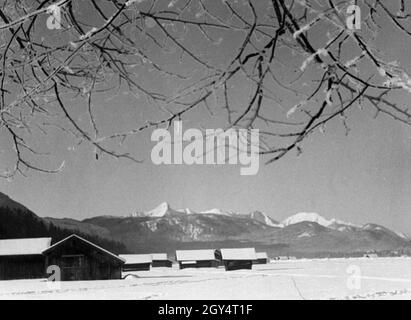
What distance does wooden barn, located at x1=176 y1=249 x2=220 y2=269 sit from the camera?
89.6 ft

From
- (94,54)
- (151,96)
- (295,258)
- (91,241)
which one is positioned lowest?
(295,258)

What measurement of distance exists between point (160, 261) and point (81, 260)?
49.1 feet

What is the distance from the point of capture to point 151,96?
162 cm

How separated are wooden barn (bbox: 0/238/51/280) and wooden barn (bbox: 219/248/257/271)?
11.8 metres

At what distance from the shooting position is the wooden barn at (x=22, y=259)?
1419cm

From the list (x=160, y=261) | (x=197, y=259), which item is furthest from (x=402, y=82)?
(x=197, y=259)

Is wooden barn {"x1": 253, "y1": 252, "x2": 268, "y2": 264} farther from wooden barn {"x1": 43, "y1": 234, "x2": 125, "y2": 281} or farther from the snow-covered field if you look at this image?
wooden barn {"x1": 43, "y1": 234, "x2": 125, "y2": 281}

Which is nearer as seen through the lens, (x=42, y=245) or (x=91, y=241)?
(x=91, y=241)

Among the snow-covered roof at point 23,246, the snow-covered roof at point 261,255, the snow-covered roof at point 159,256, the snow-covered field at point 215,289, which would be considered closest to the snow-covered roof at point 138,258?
the snow-covered roof at point 159,256

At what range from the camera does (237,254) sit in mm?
26359

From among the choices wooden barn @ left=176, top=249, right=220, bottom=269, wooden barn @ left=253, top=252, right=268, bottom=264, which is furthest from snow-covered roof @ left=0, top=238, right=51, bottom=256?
wooden barn @ left=253, top=252, right=268, bottom=264
